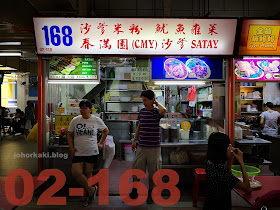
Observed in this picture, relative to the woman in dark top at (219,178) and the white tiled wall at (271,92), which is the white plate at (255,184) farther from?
the white tiled wall at (271,92)

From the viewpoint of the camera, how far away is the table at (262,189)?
2.58m

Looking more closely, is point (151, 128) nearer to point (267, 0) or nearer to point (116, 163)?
point (116, 163)

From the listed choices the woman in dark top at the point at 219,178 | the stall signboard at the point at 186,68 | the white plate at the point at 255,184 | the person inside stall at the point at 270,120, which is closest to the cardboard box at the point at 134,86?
the stall signboard at the point at 186,68

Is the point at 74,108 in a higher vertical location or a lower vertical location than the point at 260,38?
lower

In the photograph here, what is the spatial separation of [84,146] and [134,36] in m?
2.60

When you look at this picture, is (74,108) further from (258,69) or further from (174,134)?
(258,69)

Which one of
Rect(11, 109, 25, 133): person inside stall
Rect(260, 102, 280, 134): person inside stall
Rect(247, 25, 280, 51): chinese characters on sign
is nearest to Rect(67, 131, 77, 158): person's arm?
Rect(247, 25, 280, 51): chinese characters on sign

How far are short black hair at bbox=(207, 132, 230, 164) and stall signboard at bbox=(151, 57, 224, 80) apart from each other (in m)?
3.28

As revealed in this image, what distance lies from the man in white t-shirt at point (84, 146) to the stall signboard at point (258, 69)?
4.01 m

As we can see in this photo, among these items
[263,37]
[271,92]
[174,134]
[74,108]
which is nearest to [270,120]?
[263,37]

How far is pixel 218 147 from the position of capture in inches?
98.0

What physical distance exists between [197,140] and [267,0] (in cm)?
706

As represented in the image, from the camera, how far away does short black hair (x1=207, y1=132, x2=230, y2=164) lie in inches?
97.5

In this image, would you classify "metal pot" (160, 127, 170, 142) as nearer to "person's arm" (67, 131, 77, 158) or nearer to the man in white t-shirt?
the man in white t-shirt
